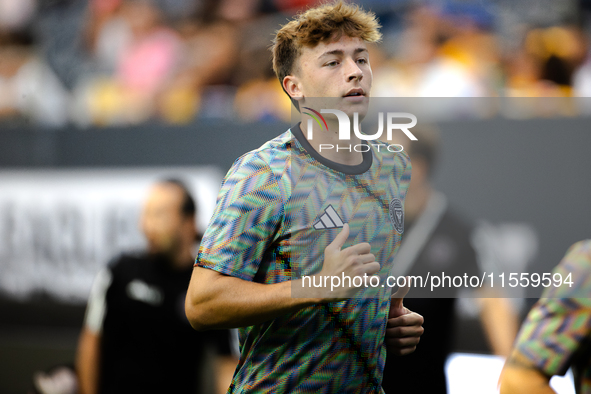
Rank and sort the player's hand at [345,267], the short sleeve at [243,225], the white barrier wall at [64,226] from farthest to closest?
the white barrier wall at [64,226] → the short sleeve at [243,225] → the player's hand at [345,267]

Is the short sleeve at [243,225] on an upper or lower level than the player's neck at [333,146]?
lower

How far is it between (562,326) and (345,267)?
573 millimetres

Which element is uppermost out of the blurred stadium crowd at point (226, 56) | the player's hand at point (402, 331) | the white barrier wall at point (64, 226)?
the blurred stadium crowd at point (226, 56)

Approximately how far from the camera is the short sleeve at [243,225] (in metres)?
1.60

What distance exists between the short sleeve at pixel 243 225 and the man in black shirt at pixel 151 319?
2097mm

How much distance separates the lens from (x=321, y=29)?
1706 millimetres

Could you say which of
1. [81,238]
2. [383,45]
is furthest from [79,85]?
[383,45]

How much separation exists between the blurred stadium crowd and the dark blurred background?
1cm

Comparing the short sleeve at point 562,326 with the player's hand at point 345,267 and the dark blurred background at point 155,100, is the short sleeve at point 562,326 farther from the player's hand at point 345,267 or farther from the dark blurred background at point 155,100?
the dark blurred background at point 155,100

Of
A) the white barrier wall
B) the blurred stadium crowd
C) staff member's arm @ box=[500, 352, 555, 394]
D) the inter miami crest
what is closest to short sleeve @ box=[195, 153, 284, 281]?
the inter miami crest

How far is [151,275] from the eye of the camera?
3824mm

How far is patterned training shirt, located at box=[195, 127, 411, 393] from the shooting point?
163 cm

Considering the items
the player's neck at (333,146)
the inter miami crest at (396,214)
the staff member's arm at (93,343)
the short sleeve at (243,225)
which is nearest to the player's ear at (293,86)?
the player's neck at (333,146)

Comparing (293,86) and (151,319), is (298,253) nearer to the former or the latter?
(293,86)
